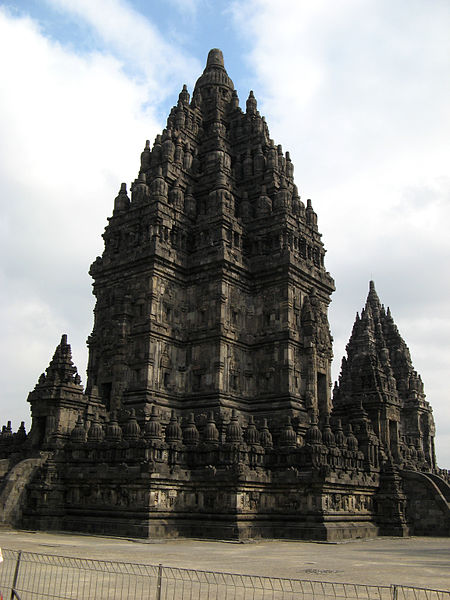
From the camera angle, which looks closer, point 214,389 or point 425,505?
point 425,505

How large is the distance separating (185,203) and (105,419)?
18.3 metres

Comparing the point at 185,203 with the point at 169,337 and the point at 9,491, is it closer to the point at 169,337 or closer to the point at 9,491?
the point at 169,337

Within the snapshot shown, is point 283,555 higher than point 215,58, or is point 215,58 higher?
point 215,58

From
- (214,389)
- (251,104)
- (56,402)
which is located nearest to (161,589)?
(56,402)

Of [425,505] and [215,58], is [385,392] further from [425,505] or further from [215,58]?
[215,58]

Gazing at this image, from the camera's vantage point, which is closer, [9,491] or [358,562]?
[358,562]

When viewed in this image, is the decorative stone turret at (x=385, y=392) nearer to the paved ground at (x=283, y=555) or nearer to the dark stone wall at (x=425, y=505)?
the dark stone wall at (x=425, y=505)

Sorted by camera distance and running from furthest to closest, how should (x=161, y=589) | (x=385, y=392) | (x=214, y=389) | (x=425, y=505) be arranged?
(x=385, y=392) < (x=214, y=389) < (x=425, y=505) < (x=161, y=589)

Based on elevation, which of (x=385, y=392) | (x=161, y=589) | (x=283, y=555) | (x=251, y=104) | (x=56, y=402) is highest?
(x=251, y=104)

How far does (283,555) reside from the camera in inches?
910

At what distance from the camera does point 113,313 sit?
4497 cm

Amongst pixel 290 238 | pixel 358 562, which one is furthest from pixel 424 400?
pixel 358 562

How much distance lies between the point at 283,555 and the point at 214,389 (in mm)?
19347

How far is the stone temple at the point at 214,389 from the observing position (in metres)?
31.8
